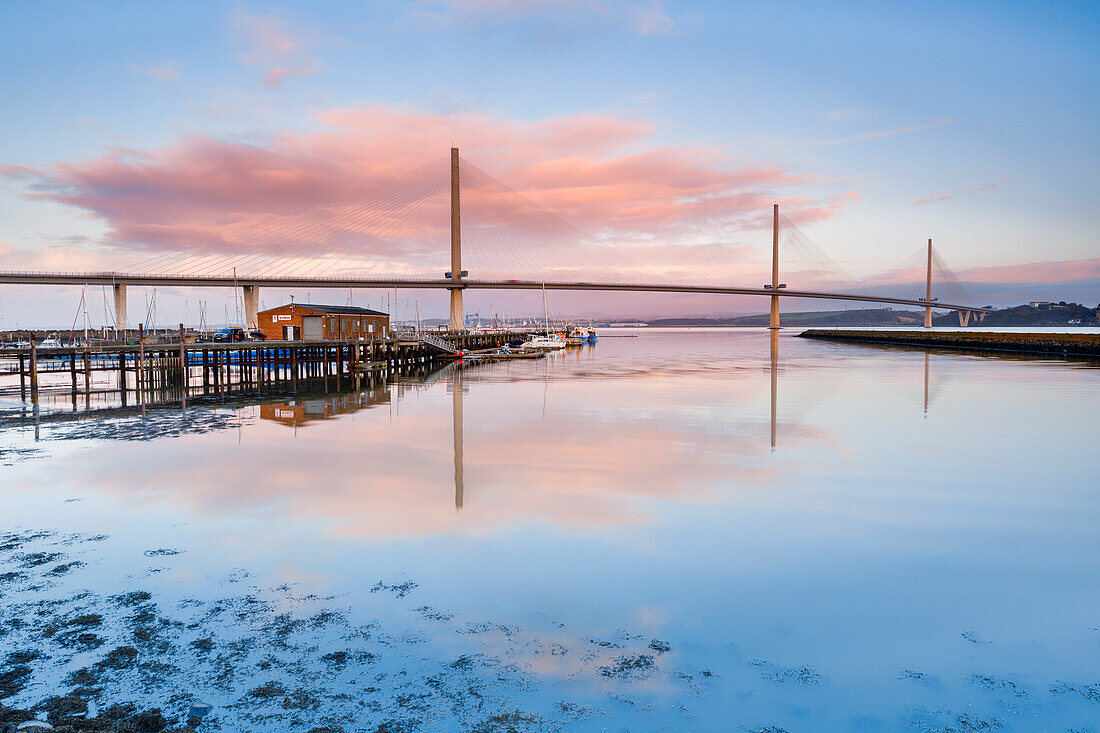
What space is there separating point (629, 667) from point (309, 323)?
46.5m

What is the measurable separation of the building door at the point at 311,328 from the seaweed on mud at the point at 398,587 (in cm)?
4324

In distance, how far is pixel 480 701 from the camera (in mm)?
4918

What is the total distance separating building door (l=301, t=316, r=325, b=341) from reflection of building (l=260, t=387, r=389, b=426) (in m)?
21.9

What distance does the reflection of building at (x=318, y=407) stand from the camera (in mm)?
20156

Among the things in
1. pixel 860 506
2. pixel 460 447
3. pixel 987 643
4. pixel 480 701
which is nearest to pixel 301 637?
pixel 480 701

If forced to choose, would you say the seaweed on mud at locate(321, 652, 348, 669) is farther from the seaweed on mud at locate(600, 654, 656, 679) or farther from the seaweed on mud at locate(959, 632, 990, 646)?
the seaweed on mud at locate(959, 632, 990, 646)

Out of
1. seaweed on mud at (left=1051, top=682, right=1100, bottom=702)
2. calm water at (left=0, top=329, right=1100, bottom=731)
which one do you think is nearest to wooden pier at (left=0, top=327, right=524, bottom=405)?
calm water at (left=0, top=329, right=1100, bottom=731)

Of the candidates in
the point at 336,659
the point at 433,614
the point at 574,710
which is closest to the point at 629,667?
the point at 574,710

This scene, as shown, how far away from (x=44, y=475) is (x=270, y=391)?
56.1 feet

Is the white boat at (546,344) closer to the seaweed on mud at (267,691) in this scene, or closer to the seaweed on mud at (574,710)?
the seaweed on mud at (267,691)

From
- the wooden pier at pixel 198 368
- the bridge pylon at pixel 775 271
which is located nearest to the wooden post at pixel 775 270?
the bridge pylon at pixel 775 271

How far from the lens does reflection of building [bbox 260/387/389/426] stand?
20.2m

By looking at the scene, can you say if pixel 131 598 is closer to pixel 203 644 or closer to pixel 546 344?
pixel 203 644

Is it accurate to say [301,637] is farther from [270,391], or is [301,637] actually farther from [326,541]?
[270,391]
